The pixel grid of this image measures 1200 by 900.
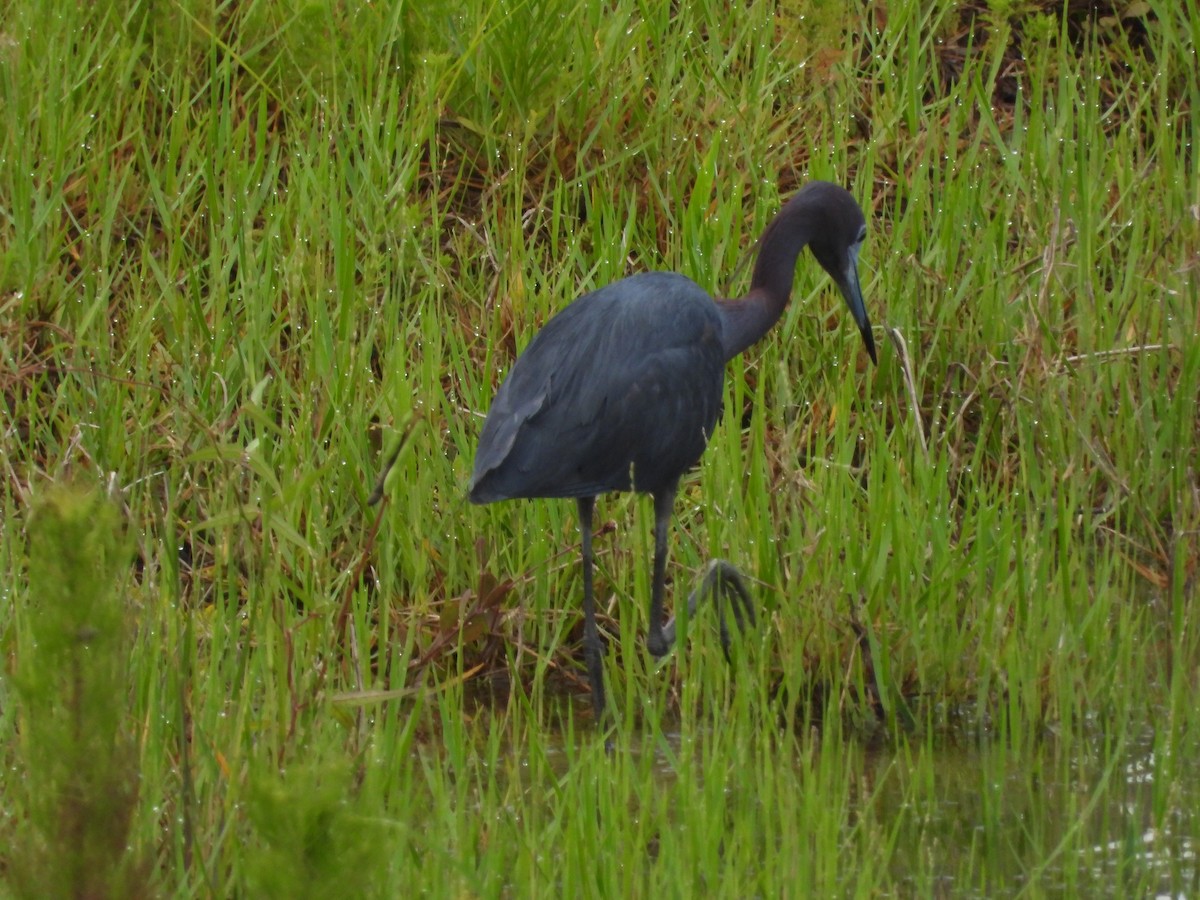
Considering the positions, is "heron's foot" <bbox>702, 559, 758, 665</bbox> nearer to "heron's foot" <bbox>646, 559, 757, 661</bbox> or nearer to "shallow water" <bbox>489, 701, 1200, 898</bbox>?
"heron's foot" <bbox>646, 559, 757, 661</bbox>

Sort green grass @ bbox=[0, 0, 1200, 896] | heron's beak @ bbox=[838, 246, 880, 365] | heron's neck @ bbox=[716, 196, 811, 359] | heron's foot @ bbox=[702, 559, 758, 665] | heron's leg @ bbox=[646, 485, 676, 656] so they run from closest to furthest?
1. green grass @ bbox=[0, 0, 1200, 896]
2. heron's foot @ bbox=[702, 559, 758, 665]
3. heron's leg @ bbox=[646, 485, 676, 656]
4. heron's neck @ bbox=[716, 196, 811, 359]
5. heron's beak @ bbox=[838, 246, 880, 365]

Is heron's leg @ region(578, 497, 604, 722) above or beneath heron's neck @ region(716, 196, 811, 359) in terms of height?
beneath

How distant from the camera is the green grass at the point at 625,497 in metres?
2.73

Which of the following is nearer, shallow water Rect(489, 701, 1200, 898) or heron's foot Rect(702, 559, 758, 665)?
shallow water Rect(489, 701, 1200, 898)

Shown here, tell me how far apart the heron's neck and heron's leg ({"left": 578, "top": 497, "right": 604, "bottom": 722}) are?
1.67ft

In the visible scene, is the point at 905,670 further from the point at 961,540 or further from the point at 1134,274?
the point at 1134,274

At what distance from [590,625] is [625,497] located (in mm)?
533

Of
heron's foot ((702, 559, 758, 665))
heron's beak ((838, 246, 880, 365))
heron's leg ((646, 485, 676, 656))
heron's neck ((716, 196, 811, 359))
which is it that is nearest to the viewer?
heron's foot ((702, 559, 758, 665))

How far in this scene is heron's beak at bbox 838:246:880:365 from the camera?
13.9 feet

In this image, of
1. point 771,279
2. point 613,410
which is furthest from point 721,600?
point 771,279

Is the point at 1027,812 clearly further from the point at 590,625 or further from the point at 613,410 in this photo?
the point at 613,410

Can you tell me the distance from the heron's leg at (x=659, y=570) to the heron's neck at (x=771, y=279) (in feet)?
1.25

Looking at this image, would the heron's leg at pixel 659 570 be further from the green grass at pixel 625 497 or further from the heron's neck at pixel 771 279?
the heron's neck at pixel 771 279

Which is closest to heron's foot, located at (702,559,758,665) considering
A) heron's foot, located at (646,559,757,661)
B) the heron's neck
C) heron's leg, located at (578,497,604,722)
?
heron's foot, located at (646,559,757,661)
